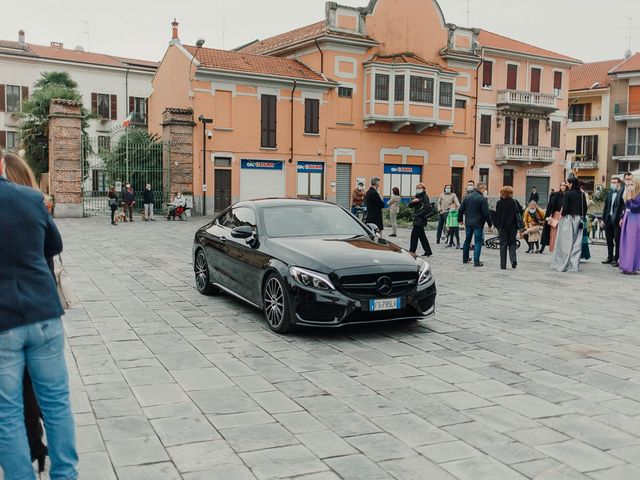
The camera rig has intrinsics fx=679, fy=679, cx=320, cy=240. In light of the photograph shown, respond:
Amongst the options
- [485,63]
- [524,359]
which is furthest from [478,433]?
[485,63]

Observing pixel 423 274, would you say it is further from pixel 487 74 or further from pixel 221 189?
pixel 487 74

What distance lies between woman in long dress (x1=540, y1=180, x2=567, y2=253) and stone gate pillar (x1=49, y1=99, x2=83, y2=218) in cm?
1997

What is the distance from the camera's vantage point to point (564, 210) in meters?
13.9

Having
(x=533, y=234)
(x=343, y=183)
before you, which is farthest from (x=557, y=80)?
(x=533, y=234)

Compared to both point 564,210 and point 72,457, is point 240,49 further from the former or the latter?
point 72,457

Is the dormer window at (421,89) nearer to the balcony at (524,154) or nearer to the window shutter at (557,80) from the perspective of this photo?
the balcony at (524,154)

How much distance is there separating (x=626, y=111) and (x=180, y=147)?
4008 centimetres

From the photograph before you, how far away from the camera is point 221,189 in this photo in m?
34.9

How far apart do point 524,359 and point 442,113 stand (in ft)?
117

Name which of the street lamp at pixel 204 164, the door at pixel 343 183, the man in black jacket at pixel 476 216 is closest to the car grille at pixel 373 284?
the man in black jacket at pixel 476 216

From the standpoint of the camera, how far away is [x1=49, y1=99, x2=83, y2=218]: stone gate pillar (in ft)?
95.5

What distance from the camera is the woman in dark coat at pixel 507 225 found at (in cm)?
1422

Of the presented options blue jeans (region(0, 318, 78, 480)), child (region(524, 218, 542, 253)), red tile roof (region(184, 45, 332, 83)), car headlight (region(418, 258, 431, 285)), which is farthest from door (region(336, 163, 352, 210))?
blue jeans (region(0, 318, 78, 480))

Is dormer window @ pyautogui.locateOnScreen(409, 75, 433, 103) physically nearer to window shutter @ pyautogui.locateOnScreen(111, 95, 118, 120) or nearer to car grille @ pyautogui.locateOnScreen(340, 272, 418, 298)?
window shutter @ pyautogui.locateOnScreen(111, 95, 118, 120)
